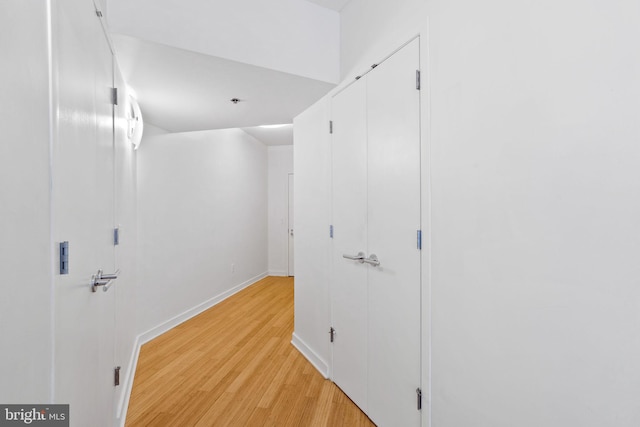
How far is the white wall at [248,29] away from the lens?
163 cm

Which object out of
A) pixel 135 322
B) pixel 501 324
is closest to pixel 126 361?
pixel 135 322

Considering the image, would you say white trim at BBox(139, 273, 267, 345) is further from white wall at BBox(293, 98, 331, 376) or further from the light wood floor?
white wall at BBox(293, 98, 331, 376)

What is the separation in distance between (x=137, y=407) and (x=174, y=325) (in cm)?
147

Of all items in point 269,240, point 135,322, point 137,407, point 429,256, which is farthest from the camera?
point 269,240

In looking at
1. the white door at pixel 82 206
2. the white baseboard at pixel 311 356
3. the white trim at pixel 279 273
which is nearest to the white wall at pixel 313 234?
the white baseboard at pixel 311 356

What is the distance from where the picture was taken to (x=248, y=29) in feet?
6.31

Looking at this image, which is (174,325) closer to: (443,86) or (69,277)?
(69,277)

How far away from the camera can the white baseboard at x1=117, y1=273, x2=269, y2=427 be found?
77.0 inches

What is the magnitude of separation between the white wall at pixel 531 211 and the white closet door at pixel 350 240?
58 centimetres

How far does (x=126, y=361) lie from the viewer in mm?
2324

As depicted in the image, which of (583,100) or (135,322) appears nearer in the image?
(583,100)

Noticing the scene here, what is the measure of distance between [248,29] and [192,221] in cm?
248

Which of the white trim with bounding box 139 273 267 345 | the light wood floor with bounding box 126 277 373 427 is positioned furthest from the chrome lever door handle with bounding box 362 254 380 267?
the white trim with bounding box 139 273 267 345

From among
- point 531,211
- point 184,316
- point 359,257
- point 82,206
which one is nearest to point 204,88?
point 82,206
